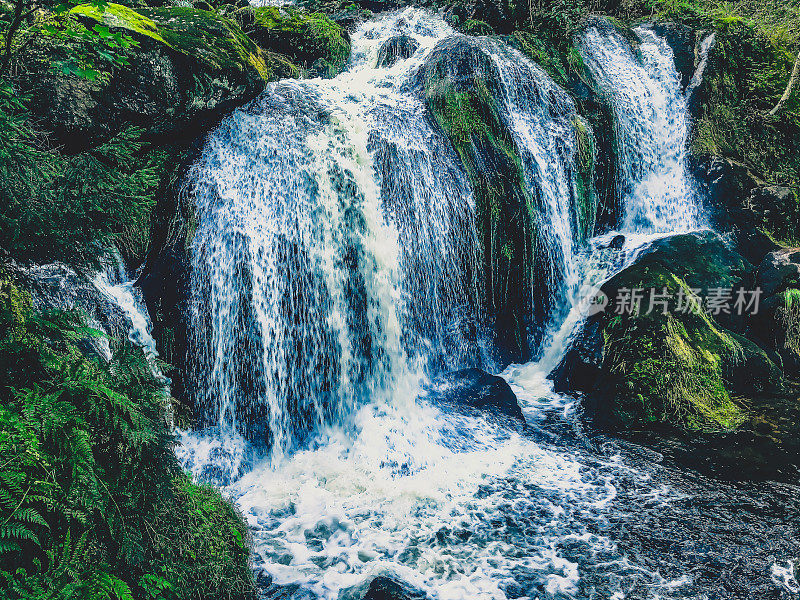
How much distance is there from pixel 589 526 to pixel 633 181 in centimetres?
861

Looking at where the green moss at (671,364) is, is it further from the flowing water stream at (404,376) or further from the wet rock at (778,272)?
the wet rock at (778,272)

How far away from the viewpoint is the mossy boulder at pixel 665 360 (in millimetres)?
7328

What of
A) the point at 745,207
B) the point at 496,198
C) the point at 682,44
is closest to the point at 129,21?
the point at 496,198

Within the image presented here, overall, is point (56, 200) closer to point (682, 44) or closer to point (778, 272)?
point (778, 272)

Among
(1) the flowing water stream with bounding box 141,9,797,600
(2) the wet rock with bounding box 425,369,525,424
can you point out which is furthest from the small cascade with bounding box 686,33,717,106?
(2) the wet rock with bounding box 425,369,525,424

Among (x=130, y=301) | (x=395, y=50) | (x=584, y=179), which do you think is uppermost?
(x=395, y=50)

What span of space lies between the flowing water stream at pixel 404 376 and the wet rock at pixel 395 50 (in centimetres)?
77

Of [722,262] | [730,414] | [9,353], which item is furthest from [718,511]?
[9,353]

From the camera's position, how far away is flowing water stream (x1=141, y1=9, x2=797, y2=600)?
514 cm

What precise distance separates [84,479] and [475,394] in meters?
6.12

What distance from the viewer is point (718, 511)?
5566 mm

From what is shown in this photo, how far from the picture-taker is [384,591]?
14.9 ft

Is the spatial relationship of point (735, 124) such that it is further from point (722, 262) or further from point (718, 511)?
point (718, 511)

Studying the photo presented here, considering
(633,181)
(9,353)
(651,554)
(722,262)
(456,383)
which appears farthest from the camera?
(633,181)
